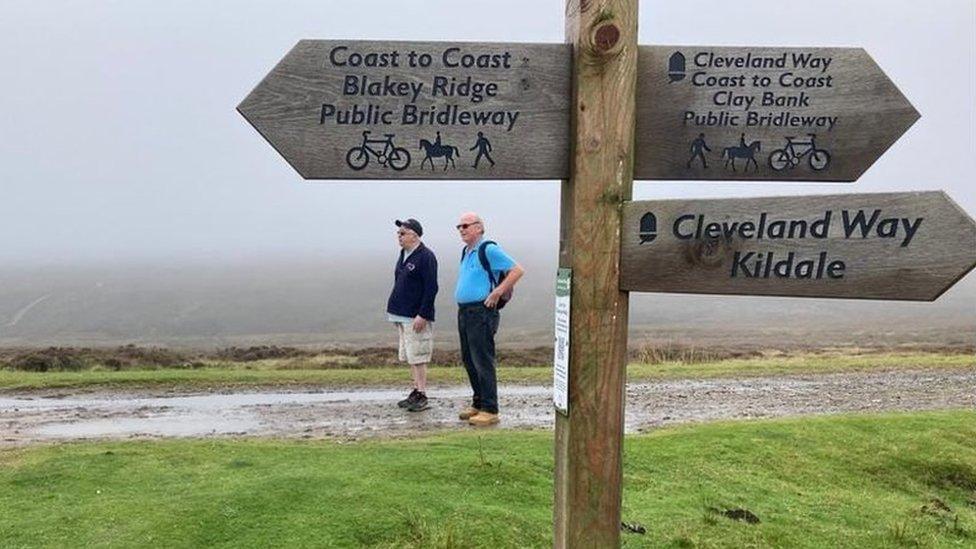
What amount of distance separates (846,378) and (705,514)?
10.1 meters

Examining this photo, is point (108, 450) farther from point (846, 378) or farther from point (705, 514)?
point (846, 378)

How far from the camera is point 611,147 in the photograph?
3.39 m

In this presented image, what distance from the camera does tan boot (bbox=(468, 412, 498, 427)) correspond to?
30.0ft

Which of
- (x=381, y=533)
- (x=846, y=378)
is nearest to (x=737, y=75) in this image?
(x=381, y=533)

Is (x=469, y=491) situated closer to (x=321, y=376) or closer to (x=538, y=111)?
(x=538, y=111)

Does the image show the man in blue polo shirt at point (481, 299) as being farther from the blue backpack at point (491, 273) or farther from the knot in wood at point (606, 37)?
the knot in wood at point (606, 37)

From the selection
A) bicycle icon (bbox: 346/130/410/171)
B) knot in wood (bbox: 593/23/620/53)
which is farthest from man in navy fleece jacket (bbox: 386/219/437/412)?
knot in wood (bbox: 593/23/620/53)

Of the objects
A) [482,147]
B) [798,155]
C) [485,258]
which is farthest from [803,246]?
[485,258]

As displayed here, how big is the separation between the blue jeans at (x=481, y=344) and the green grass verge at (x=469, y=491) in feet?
3.24

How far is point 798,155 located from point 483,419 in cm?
612

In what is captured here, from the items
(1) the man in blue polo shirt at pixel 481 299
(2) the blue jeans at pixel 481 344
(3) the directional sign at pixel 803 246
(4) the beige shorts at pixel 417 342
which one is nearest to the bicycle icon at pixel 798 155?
(3) the directional sign at pixel 803 246

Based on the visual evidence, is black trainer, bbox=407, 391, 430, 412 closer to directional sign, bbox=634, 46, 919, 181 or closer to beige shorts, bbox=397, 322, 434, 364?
beige shorts, bbox=397, 322, 434, 364

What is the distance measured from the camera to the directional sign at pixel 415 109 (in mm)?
3416

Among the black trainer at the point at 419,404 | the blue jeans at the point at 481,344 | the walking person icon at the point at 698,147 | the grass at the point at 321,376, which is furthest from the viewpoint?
the grass at the point at 321,376
